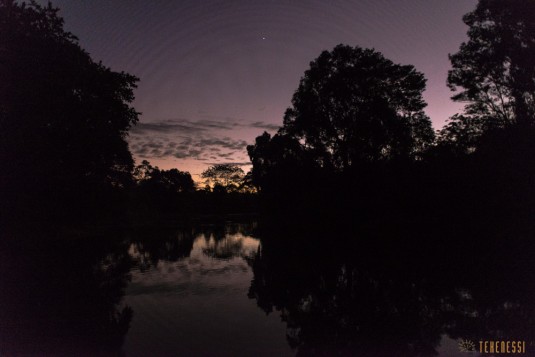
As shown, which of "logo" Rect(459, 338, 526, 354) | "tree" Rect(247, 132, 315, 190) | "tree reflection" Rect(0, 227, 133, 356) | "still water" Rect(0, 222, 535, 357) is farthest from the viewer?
"tree" Rect(247, 132, 315, 190)

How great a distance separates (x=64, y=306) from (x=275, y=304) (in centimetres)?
528

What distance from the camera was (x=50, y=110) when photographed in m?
21.2

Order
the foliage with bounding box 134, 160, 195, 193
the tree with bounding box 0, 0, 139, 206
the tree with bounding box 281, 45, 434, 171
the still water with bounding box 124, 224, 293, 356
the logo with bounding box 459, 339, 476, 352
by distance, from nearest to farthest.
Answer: the logo with bounding box 459, 339, 476, 352 < the still water with bounding box 124, 224, 293, 356 < the tree with bounding box 0, 0, 139, 206 < the tree with bounding box 281, 45, 434, 171 < the foliage with bounding box 134, 160, 195, 193

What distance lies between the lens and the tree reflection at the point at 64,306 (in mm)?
6945

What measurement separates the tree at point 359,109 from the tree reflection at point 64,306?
2212 cm

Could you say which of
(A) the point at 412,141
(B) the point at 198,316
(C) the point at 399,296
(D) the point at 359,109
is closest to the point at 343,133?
(D) the point at 359,109

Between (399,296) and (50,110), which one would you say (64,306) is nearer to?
(399,296)

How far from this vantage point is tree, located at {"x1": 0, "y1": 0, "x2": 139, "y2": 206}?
20.3 meters

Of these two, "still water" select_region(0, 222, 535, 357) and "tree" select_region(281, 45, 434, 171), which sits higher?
"tree" select_region(281, 45, 434, 171)

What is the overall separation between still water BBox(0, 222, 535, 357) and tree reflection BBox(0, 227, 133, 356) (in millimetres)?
34

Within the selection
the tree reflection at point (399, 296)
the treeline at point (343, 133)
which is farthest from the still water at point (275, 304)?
the treeline at point (343, 133)

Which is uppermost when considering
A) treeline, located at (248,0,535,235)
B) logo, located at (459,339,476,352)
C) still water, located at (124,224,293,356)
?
treeline, located at (248,0,535,235)

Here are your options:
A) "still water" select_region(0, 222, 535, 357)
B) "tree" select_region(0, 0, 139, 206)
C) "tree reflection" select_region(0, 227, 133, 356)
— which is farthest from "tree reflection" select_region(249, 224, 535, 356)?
"tree" select_region(0, 0, 139, 206)

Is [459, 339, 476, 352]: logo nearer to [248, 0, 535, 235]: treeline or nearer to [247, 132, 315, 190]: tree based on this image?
[248, 0, 535, 235]: treeline
